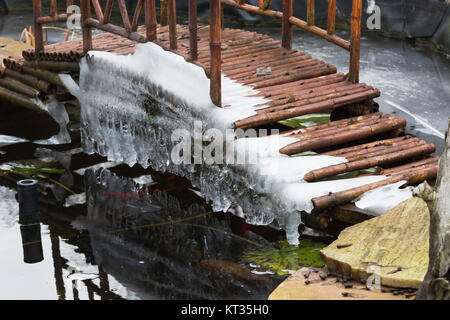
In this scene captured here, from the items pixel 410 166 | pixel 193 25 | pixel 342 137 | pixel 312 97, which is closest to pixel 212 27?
pixel 193 25

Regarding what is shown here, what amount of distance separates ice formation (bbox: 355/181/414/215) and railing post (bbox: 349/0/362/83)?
5.38 ft

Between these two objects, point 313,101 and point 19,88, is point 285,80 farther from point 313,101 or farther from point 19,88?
point 19,88

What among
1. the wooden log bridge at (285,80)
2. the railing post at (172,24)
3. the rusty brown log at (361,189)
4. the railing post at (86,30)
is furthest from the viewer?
the railing post at (86,30)

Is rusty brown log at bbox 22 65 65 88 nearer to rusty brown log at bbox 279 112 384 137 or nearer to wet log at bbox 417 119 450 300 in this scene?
rusty brown log at bbox 279 112 384 137

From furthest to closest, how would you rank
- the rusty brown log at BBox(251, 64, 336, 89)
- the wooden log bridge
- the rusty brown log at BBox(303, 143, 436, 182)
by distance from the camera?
1. the rusty brown log at BBox(251, 64, 336, 89)
2. the wooden log bridge
3. the rusty brown log at BBox(303, 143, 436, 182)

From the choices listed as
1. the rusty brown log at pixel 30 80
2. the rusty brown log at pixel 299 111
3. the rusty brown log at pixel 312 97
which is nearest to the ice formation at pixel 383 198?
the rusty brown log at pixel 299 111

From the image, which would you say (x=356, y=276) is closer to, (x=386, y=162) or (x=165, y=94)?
(x=386, y=162)

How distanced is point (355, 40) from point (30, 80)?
13.0 ft

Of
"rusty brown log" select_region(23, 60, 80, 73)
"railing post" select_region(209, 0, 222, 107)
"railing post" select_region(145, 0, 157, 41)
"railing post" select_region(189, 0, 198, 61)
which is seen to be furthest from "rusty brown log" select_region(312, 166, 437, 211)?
"rusty brown log" select_region(23, 60, 80, 73)

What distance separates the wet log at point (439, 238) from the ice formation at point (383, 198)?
1.16 meters

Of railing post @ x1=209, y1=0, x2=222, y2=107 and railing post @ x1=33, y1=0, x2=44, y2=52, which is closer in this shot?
railing post @ x1=209, y1=0, x2=222, y2=107

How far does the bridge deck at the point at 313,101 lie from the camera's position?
546 centimetres

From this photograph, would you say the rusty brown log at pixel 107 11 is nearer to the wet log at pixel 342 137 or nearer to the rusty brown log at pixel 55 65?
the rusty brown log at pixel 55 65

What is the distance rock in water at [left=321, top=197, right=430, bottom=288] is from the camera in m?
4.36
